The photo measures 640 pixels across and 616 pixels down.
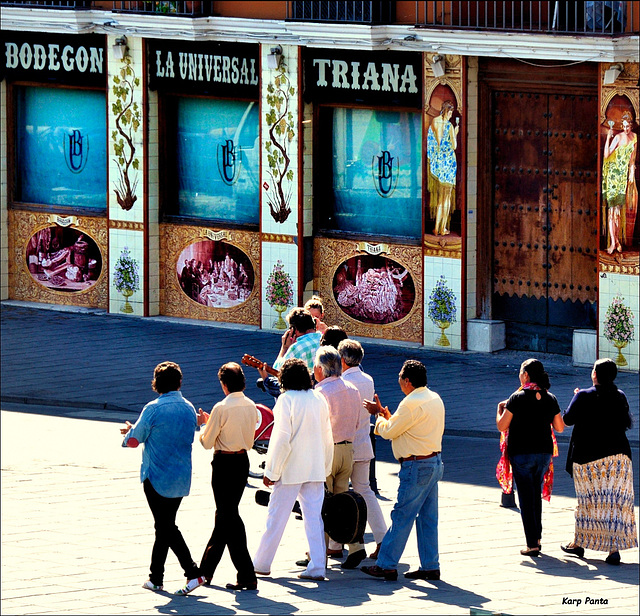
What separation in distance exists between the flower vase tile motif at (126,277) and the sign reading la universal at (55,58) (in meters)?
2.76

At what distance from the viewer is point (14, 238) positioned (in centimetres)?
2658

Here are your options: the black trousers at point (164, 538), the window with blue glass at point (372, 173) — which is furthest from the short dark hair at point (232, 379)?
the window with blue glass at point (372, 173)

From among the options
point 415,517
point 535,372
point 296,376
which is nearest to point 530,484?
point 535,372

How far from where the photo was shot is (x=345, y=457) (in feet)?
40.9

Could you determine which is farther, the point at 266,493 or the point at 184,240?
the point at 184,240

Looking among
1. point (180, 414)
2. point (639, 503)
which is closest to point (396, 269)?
point (639, 503)

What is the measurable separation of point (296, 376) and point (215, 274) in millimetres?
12853

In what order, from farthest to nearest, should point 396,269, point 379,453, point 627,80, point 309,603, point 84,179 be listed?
1. point 84,179
2. point 396,269
3. point 627,80
4. point 379,453
5. point 309,603

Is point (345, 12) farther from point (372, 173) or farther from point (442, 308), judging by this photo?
point (442, 308)

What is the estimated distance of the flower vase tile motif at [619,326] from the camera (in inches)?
792

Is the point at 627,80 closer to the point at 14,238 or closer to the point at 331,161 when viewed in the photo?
the point at 331,161

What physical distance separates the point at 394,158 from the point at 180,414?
38.6 ft

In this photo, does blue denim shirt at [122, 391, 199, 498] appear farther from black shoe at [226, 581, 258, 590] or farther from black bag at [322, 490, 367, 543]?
black bag at [322, 490, 367, 543]

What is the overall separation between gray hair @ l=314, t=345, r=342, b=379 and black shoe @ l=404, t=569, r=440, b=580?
1.64 meters
